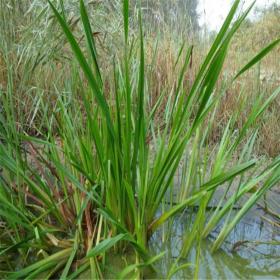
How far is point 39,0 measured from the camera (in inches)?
66.5

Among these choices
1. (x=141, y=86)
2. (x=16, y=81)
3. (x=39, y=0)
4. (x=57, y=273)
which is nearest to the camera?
(x=141, y=86)

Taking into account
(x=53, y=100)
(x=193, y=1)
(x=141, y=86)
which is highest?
(x=193, y=1)

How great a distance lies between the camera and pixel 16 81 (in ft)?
6.97

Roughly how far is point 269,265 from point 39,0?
4.90ft

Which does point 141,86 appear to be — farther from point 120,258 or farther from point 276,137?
point 276,137

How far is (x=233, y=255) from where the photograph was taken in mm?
1058

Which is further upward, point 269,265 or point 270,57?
point 270,57

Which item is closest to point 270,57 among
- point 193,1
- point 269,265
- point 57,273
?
point 193,1

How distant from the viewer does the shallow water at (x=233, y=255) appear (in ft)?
3.22

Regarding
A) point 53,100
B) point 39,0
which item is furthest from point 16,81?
point 39,0

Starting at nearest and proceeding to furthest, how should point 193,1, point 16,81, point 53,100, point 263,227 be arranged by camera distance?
point 263,227
point 16,81
point 53,100
point 193,1

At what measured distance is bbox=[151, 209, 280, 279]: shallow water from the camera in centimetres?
98

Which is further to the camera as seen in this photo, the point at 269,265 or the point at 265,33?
the point at 265,33

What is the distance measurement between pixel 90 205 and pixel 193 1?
10.4 ft
